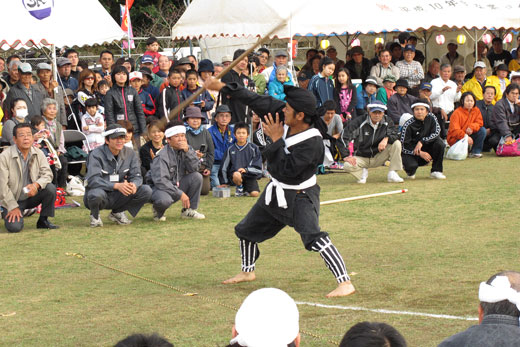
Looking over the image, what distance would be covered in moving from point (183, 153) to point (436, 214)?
313cm

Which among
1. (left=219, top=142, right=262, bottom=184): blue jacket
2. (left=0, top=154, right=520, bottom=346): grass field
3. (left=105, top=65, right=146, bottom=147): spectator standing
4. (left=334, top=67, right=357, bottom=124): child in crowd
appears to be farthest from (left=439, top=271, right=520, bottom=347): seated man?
(left=334, top=67, right=357, bottom=124): child in crowd

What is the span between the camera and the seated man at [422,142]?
1255 centimetres

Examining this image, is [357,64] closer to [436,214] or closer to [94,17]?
[94,17]

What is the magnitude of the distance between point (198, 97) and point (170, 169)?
10.9 feet

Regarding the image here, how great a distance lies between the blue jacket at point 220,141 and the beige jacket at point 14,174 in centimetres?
329

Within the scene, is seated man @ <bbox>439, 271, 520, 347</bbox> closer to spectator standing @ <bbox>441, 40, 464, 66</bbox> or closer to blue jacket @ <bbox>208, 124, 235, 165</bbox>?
blue jacket @ <bbox>208, 124, 235, 165</bbox>

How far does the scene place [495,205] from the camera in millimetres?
9977

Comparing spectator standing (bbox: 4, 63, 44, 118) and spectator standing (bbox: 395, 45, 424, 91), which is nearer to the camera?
spectator standing (bbox: 4, 63, 44, 118)

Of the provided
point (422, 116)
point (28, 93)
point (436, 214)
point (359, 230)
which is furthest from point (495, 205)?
point (28, 93)

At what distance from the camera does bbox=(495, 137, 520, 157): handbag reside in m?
15.2

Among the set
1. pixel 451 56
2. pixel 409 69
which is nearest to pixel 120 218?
pixel 409 69

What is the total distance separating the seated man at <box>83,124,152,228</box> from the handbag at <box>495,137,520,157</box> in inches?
315

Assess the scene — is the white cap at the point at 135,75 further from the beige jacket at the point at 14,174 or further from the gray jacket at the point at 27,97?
the beige jacket at the point at 14,174

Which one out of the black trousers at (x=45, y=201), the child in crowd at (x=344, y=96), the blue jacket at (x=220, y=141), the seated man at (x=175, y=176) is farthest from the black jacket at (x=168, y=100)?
the black trousers at (x=45, y=201)
